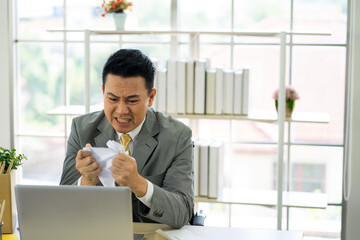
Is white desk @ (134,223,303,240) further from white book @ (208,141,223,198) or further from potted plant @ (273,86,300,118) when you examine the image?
potted plant @ (273,86,300,118)

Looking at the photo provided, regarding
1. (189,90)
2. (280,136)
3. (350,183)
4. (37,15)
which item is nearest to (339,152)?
(350,183)

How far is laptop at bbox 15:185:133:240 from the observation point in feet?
5.62

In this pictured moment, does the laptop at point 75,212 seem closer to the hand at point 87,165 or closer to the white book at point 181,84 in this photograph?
the hand at point 87,165

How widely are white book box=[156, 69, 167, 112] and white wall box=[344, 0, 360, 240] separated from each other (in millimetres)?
1114

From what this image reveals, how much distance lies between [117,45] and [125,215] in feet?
7.57

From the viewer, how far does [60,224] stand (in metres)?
1.74

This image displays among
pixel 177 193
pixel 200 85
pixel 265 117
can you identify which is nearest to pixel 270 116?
pixel 265 117

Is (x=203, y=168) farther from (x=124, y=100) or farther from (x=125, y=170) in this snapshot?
(x=125, y=170)

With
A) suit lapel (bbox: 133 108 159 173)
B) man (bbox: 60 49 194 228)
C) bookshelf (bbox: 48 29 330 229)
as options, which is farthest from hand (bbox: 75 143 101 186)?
bookshelf (bbox: 48 29 330 229)

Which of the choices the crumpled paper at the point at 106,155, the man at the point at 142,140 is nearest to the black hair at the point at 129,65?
the man at the point at 142,140

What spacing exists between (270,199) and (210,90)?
746 millimetres

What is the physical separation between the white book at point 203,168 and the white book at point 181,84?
9.3 inches

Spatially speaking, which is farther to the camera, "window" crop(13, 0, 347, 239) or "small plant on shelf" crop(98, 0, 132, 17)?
"window" crop(13, 0, 347, 239)

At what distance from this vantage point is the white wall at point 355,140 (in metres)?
3.43
